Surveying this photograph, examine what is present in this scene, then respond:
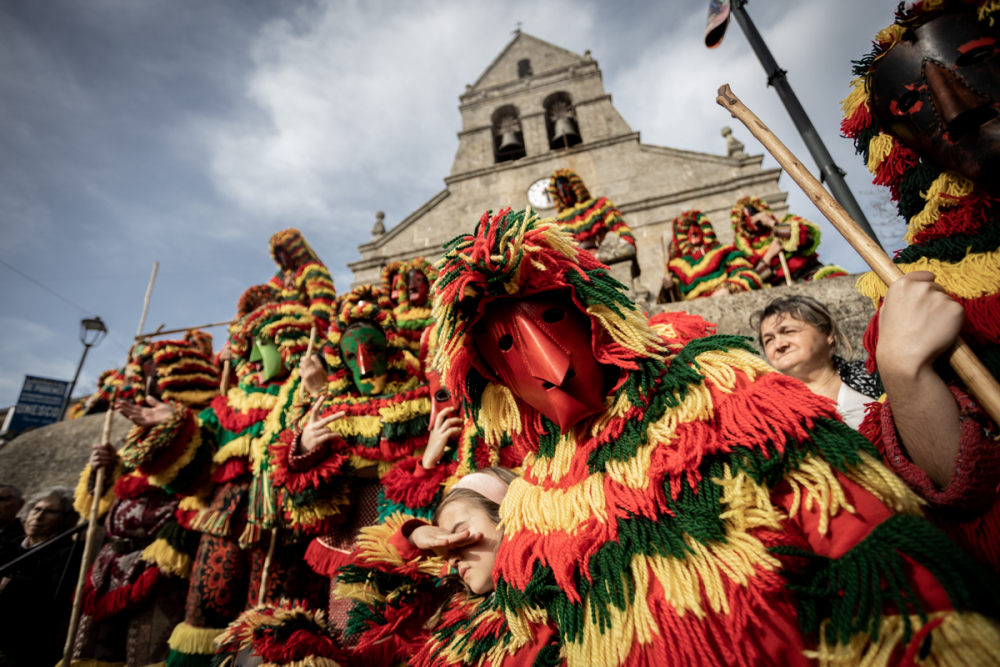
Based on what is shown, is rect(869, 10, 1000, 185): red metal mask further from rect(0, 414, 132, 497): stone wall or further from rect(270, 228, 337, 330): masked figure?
rect(0, 414, 132, 497): stone wall

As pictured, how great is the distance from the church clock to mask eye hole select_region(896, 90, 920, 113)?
519 inches

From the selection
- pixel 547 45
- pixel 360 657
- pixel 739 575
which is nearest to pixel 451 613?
pixel 360 657

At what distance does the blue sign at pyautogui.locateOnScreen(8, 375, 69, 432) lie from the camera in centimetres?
1386

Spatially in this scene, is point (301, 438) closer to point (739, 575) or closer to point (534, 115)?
point (739, 575)

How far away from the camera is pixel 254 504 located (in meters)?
2.79

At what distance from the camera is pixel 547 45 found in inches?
704

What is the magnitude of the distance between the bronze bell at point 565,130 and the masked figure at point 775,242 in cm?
988

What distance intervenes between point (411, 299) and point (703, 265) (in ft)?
12.9

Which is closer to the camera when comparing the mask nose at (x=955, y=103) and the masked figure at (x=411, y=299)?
the mask nose at (x=955, y=103)

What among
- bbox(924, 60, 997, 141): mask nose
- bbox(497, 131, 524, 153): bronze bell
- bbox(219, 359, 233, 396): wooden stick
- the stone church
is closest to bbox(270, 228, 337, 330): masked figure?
bbox(219, 359, 233, 396): wooden stick

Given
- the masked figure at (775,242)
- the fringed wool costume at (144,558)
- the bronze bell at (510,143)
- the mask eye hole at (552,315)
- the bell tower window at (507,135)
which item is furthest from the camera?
the bell tower window at (507,135)

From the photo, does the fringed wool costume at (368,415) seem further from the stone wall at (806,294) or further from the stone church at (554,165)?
the stone church at (554,165)

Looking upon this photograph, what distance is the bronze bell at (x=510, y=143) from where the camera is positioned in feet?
51.5

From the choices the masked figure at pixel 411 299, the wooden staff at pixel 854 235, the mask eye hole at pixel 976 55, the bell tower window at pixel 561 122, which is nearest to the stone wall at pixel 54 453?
the masked figure at pixel 411 299
